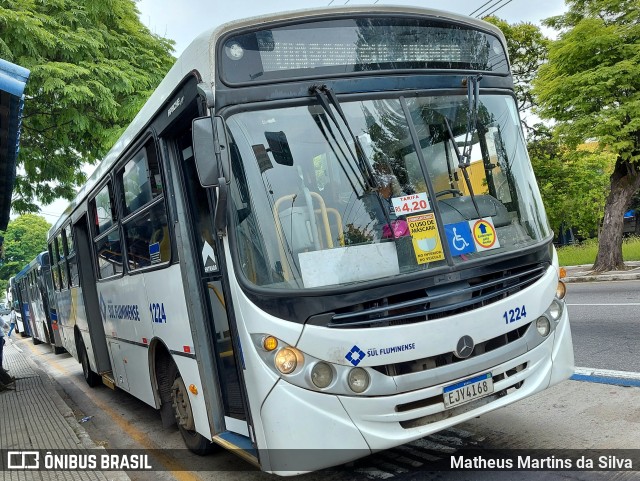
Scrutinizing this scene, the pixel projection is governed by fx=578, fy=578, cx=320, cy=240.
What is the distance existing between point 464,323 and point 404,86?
1610mm

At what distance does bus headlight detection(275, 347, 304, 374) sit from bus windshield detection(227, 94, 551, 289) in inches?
14.6

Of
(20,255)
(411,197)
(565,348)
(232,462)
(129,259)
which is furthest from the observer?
(20,255)

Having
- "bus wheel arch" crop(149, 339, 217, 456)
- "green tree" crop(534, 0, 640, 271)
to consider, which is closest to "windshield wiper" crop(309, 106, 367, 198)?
"bus wheel arch" crop(149, 339, 217, 456)

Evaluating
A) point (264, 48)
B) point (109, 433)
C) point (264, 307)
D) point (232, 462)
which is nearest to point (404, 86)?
point (264, 48)

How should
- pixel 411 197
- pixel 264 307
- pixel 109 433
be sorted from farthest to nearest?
pixel 109 433, pixel 411 197, pixel 264 307

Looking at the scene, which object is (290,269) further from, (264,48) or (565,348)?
(565,348)

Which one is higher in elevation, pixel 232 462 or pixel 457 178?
pixel 457 178

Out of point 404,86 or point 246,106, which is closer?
point 246,106

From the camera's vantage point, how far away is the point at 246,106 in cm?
357

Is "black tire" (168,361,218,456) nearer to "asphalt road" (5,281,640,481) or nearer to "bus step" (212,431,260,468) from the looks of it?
"asphalt road" (5,281,640,481)

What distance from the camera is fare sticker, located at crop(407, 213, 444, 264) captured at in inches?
141

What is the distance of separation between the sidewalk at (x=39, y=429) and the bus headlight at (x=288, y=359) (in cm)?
225

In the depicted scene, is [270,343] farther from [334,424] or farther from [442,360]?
[442,360]

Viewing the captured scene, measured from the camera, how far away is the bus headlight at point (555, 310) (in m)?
4.07
